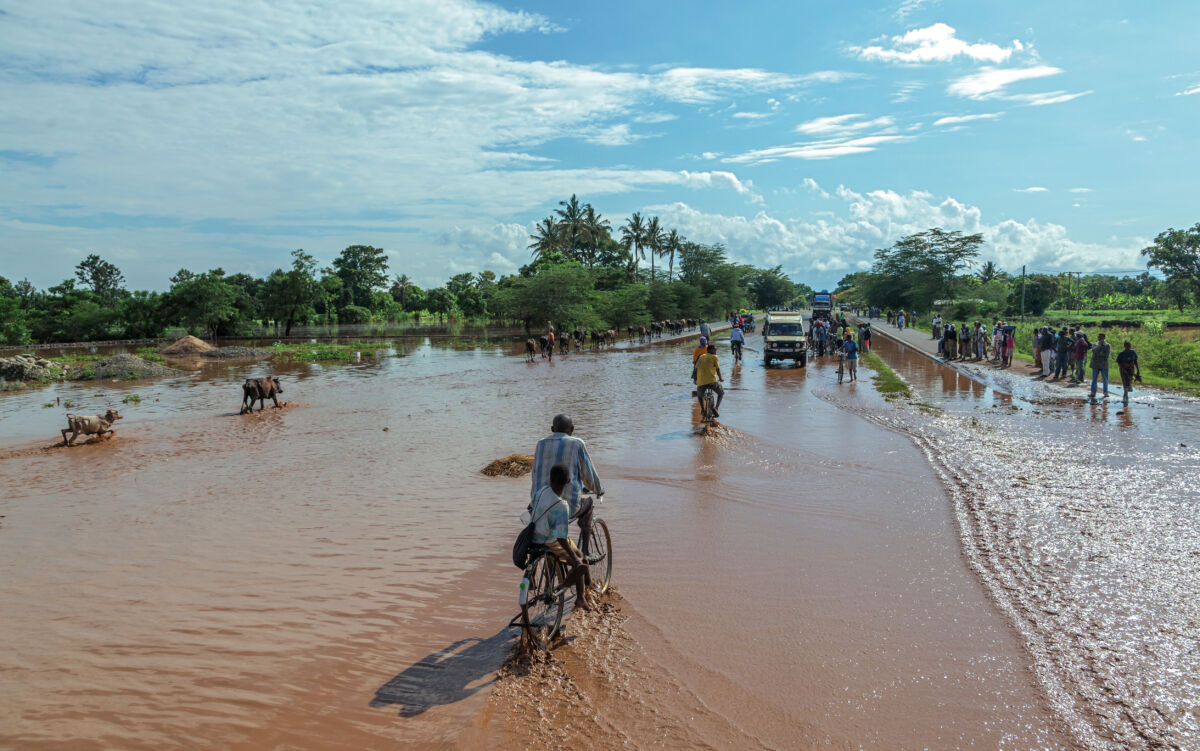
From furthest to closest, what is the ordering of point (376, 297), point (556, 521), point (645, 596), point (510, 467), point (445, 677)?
point (376, 297)
point (510, 467)
point (645, 596)
point (556, 521)
point (445, 677)

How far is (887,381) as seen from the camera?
73.9 ft

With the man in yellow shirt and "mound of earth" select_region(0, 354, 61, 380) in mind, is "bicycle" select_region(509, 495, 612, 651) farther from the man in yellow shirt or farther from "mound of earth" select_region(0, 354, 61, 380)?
"mound of earth" select_region(0, 354, 61, 380)

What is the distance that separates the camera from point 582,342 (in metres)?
46.1

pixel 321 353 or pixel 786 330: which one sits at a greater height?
pixel 786 330

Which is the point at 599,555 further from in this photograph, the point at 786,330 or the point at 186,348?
the point at 186,348

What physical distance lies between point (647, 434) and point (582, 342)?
32.1 meters

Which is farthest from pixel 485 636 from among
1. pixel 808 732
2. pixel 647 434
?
pixel 647 434

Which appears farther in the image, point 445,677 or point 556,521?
point 556,521

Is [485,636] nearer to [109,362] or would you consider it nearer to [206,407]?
[206,407]

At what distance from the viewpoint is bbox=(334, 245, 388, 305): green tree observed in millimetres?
85000

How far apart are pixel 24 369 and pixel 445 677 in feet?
109

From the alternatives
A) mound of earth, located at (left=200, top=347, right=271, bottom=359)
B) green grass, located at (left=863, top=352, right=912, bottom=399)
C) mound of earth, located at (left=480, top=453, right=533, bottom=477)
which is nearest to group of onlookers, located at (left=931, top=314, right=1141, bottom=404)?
green grass, located at (left=863, top=352, right=912, bottom=399)

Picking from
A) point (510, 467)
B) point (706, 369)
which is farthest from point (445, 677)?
point (706, 369)

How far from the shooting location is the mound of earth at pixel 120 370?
99.7 feet
